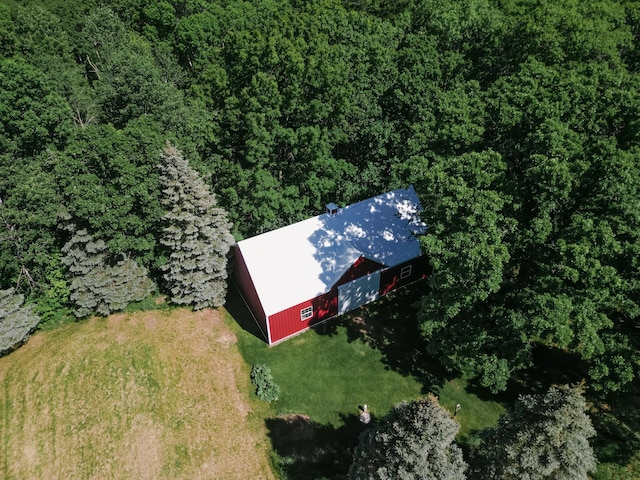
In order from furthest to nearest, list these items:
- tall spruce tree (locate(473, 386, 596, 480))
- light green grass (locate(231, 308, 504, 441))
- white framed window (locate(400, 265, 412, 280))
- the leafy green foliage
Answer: white framed window (locate(400, 265, 412, 280))
light green grass (locate(231, 308, 504, 441))
the leafy green foliage
tall spruce tree (locate(473, 386, 596, 480))

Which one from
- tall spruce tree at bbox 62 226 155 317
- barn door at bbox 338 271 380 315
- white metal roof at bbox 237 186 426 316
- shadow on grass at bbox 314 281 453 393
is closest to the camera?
shadow on grass at bbox 314 281 453 393

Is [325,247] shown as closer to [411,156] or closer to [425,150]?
[411,156]

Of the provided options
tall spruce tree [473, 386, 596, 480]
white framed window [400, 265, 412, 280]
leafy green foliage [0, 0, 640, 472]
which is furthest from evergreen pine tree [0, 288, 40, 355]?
tall spruce tree [473, 386, 596, 480]

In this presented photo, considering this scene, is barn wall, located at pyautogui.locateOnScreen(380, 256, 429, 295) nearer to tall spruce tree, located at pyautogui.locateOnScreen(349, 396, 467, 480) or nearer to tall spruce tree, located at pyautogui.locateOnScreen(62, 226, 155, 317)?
tall spruce tree, located at pyautogui.locateOnScreen(349, 396, 467, 480)

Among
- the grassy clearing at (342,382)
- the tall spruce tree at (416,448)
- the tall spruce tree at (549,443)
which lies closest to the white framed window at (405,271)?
the grassy clearing at (342,382)

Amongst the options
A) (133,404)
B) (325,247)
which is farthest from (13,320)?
(325,247)

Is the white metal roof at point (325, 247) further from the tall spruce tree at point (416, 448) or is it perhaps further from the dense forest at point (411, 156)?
the tall spruce tree at point (416, 448)
